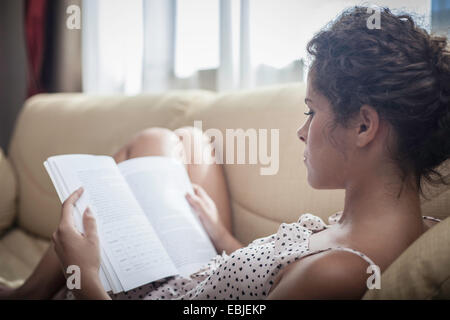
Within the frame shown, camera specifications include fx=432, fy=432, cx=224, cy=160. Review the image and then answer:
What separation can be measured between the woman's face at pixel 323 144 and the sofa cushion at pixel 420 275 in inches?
5.2

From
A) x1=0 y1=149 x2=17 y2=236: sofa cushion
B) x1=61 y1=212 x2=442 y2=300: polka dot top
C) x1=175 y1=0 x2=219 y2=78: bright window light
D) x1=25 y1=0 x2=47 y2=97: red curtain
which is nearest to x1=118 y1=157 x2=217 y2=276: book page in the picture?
x1=61 y1=212 x2=442 y2=300: polka dot top

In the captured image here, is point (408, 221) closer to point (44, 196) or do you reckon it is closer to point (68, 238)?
point (68, 238)

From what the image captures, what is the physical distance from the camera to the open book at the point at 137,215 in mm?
664

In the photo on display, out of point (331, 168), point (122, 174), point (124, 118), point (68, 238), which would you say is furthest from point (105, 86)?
point (331, 168)

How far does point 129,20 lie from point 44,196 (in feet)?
1.76

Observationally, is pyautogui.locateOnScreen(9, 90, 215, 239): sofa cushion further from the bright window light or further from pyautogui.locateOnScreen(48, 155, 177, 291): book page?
pyautogui.locateOnScreen(48, 155, 177, 291): book page

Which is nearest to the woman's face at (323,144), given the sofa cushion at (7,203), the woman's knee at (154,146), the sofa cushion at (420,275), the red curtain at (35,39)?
the sofa cushion at (420,275)

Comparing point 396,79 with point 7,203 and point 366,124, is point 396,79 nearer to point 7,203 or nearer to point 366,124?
point 366,124

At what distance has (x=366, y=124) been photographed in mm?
512

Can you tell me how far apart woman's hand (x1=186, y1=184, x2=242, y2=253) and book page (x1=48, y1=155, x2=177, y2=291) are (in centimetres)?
14

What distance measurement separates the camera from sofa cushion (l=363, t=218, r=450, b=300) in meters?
0.43

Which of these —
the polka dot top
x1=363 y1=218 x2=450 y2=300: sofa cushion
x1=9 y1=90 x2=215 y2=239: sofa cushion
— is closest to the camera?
x1=363 y1=218 x2=450 y2=300: sofa cushion

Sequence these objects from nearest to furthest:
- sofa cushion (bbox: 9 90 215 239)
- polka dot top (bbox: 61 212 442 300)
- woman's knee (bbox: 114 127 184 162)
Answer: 1. polka dot top (bbox: 61 212 442 300)
2. woman's knee (bbox: 114 127 184 162)
3. sofa cushion (bbox: 9 90 215 239)

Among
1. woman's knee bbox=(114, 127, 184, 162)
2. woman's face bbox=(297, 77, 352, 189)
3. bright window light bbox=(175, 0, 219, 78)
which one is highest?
bright window light bbox=(175, 0, 219, 78)
